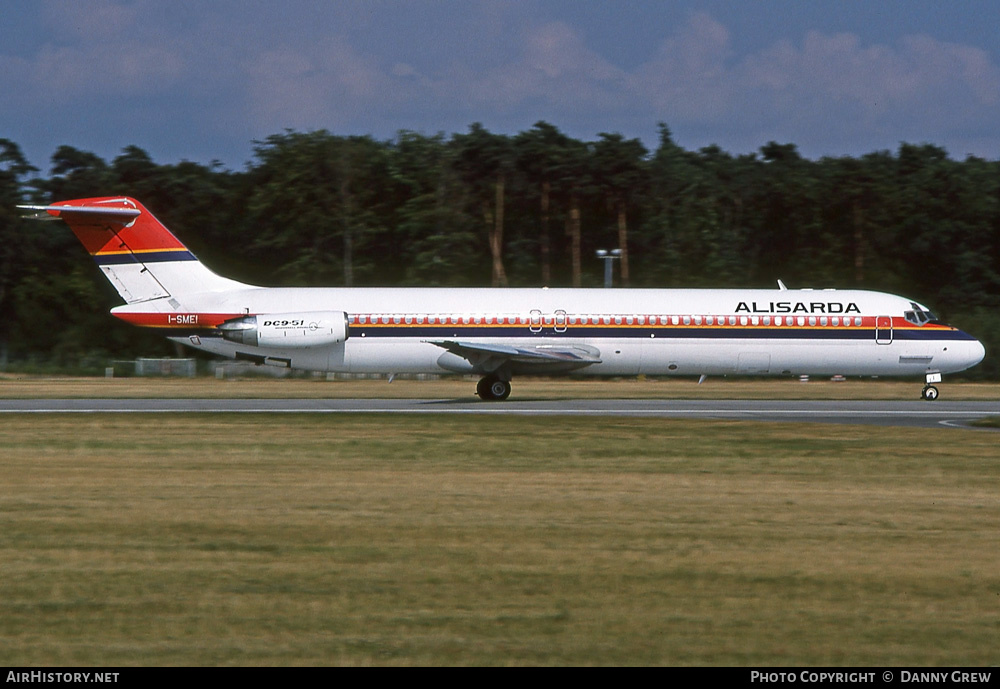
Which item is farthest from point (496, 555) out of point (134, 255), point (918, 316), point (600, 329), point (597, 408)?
point (918, 316)

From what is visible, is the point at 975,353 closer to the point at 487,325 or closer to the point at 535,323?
the point at 535,323

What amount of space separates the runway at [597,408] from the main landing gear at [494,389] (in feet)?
0.89

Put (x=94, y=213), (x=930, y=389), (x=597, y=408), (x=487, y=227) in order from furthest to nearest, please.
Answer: (x=487, y=227) < (x=930, y=389) < (x=94, y=213) < (x=597, y=408)

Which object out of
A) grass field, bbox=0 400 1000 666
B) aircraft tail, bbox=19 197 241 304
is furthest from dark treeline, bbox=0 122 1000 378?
grass field, bbox=0 400 1000 666

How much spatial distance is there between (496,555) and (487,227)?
59.4m

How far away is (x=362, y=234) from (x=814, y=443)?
48.0m

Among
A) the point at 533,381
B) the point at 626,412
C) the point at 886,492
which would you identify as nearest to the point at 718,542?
the point at 886,492

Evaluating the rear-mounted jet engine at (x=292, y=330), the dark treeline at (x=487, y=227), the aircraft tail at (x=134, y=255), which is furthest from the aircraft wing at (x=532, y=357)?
the dark treeline at (x=487, y=227)

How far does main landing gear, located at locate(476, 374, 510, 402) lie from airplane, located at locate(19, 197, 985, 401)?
0.13 feet

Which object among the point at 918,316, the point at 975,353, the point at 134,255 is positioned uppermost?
the point at 134,255

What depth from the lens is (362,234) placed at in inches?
2579

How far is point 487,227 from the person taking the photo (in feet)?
226

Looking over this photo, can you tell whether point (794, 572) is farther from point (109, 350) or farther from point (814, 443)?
point (109, 350)

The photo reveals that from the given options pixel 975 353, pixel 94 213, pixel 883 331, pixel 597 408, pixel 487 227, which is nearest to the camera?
pixel 597 408
